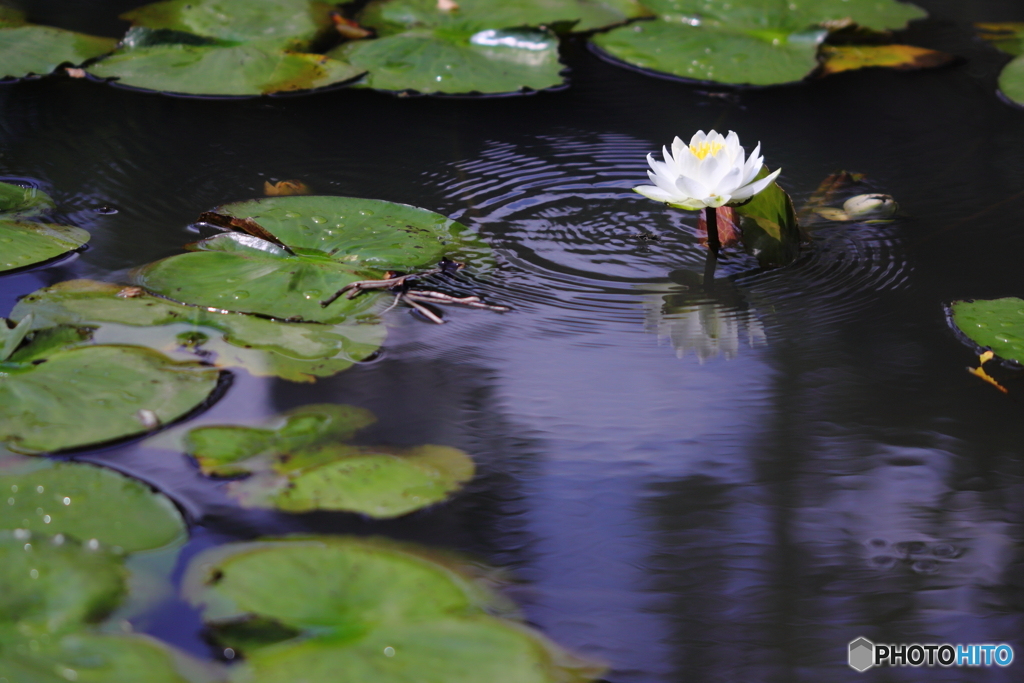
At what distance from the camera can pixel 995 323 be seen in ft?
4.73

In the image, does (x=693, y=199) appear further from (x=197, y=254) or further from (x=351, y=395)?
(x=197, y=254)

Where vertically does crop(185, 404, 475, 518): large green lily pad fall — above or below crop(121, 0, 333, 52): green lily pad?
below

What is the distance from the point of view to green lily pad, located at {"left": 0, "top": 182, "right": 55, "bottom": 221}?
1.70m

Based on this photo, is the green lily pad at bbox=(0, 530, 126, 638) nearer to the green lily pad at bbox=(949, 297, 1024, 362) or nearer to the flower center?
the flower center

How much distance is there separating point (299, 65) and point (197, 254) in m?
1.09

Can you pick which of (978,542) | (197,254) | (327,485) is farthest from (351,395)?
(978,542)

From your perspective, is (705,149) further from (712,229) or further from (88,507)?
(88,507)

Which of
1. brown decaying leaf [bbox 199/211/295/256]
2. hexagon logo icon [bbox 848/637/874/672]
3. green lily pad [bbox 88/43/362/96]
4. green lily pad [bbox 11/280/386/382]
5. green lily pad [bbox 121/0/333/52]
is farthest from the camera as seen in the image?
green lily pad [bbox 121/0/333/52]

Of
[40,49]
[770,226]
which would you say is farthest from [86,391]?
[40,49]

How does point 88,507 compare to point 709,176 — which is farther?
point 709,176

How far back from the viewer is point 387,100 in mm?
2424

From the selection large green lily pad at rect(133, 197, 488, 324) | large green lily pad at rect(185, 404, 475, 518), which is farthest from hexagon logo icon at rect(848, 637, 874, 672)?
large green lily pad at rect(133, 197, 488, 324)

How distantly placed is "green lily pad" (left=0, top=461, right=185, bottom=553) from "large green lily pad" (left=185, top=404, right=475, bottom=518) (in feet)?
0.33

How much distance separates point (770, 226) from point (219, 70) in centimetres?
161
